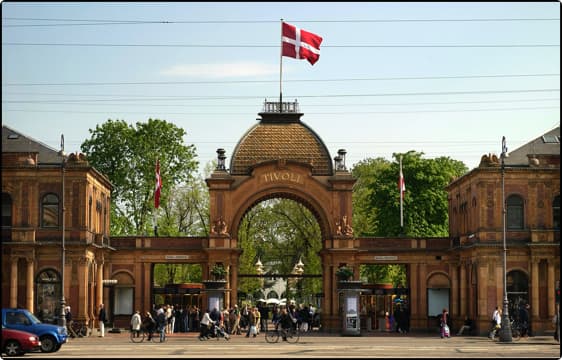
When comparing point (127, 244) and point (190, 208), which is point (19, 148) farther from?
point (190, 208)

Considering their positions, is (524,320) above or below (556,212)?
below

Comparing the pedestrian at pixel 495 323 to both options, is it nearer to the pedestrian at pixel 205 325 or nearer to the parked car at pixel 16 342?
the pedestrian at pixel 205 325

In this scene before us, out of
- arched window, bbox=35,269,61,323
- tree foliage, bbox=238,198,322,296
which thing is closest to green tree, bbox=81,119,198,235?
tree foliage, bbox=238,198,322,296

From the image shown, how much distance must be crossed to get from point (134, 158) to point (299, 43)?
28334mm

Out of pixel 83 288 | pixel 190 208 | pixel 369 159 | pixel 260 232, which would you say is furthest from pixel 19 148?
pixel 369 159

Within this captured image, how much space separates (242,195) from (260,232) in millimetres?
35904

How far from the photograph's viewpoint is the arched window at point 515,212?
203 feet

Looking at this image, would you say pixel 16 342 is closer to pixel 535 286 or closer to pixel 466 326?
pixel 466 326

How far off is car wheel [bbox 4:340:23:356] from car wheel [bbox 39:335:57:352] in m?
2.19

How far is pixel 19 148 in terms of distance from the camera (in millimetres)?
62250

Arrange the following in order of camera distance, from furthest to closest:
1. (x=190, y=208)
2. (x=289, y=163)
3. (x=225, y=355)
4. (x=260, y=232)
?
(x=260, y=232) → (x=190, y=208) → (x=289, y=163) → (x=225, y=355)

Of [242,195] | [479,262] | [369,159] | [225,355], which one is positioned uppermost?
[369,159]

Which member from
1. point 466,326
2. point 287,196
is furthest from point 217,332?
point 287,196

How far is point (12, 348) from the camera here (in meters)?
39.6
